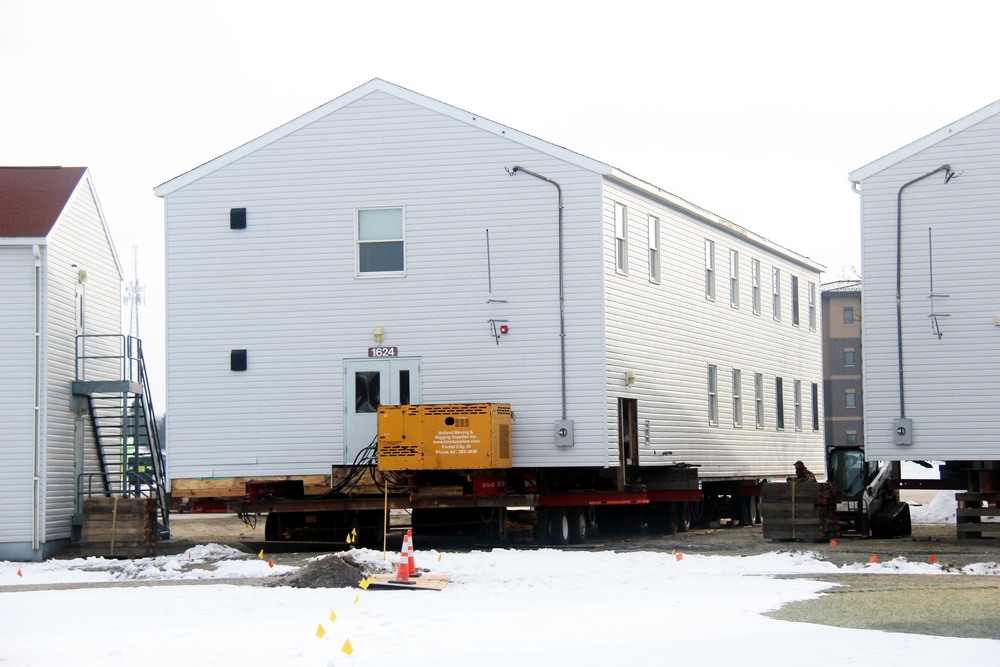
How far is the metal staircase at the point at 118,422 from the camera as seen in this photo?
27.4m

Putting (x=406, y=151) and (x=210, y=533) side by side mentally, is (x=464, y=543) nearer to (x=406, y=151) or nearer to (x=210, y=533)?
(x=406, y=151)

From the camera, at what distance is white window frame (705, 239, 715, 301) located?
104 ft

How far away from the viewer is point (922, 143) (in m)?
24.8

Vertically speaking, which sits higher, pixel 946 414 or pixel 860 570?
pixel 946 414

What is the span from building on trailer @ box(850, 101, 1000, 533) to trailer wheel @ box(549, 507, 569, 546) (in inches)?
215

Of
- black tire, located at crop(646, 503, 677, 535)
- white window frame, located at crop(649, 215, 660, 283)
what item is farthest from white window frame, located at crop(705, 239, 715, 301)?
black tire, located at crop(646, 503, 677, 535)

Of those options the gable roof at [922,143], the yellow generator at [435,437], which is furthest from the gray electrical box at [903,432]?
the yellow generator at [435,437]

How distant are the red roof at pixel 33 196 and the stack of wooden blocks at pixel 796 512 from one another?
45.5 ft

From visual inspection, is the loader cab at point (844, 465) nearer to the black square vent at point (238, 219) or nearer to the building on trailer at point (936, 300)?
the building on trailer at point (936, 300)

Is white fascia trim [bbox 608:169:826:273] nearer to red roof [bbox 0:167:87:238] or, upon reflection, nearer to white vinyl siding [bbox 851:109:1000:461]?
white vinyl siding [bbox 851:109:1000:461]

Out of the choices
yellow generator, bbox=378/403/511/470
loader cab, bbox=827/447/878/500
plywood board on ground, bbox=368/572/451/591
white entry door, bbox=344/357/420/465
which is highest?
white entry door, bbox=344/357/420/465

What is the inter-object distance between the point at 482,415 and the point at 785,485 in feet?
18.4

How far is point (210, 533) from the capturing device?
33.2m

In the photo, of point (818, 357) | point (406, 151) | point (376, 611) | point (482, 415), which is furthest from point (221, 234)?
point (818, 357)
